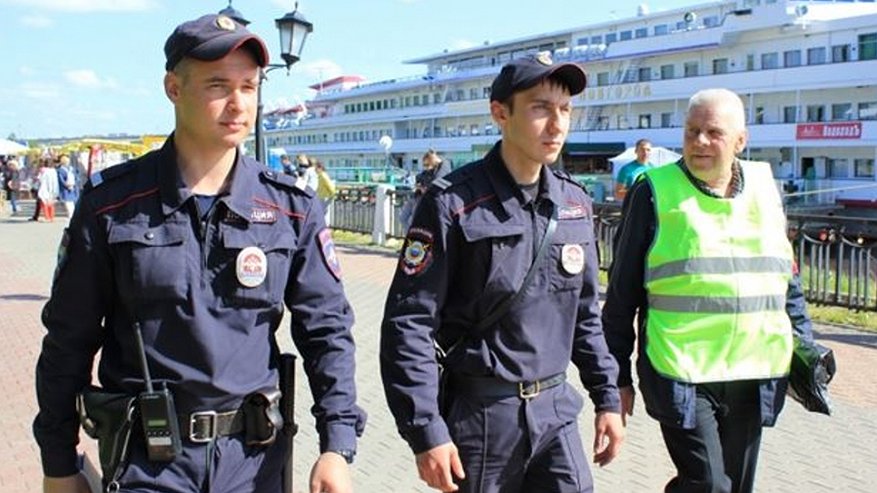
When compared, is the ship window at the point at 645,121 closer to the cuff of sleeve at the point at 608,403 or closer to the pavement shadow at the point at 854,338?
the pavement shadow at the point at 854,338

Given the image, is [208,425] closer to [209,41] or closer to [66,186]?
[209,41]

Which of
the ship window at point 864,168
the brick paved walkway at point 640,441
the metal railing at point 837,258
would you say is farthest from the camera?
the ship window at point 864,168

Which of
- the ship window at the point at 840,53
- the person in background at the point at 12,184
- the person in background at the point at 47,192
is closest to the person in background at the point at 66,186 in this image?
the person in background at the point at 47,192

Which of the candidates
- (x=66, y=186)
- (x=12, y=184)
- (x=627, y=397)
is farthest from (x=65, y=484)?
(x=12, y=184)

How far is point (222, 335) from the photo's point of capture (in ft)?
7.14

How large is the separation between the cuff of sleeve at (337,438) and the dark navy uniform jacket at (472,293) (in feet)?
1.09

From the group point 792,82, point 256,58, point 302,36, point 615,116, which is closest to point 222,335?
point 256,58

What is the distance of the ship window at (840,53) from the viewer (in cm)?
3147

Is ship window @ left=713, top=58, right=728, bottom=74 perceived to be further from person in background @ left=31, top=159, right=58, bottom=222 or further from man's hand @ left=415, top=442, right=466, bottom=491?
man's hand @ left=415, top=442, right=466, bottom=491

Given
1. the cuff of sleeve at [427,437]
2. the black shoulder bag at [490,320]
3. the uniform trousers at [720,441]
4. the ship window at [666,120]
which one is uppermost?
the ship window at [666,120]

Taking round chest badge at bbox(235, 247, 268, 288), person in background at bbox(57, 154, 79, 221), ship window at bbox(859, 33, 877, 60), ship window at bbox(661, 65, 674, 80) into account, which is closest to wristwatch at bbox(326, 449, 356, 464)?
round chest badge at bbox(235, 247, 268, 288)

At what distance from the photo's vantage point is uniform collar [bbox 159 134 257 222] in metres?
2.22

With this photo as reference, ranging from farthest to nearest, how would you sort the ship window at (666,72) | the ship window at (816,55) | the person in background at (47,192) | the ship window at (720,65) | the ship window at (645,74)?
the ship window at (645,74) < the ship window at (666,72) < the ship window at (720,65) < the ship window at (816,55) < the person in background at (47,192)

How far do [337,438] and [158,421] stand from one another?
17.6 inches
